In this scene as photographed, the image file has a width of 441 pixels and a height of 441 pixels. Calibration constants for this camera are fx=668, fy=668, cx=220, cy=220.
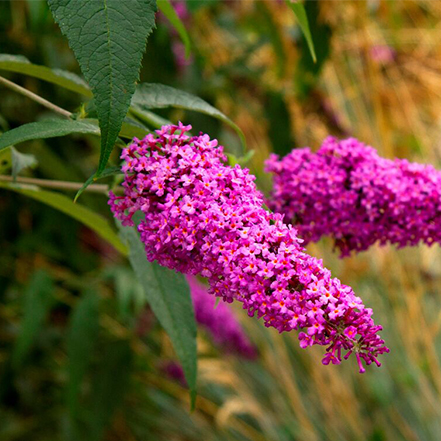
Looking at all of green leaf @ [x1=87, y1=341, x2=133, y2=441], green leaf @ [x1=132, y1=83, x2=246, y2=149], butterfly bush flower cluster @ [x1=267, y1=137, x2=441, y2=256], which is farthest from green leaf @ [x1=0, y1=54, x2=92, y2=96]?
green leaf @ [x1=87, y1=341, x2=133, y2=441]

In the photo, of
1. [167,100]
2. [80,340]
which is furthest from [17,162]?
[80,340]

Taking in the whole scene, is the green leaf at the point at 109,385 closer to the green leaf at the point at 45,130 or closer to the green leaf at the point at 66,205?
the green leaf at the point at 66,205

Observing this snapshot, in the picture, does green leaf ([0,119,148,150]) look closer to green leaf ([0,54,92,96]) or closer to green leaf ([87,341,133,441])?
green leaf ([0,54,92,96])

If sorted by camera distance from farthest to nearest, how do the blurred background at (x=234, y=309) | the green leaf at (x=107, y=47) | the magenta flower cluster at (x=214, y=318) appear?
the magenta flower cluster at (x=214, y=318) < the blurred background at (x=234, y=309) < the green leaf at (x=107, y=47)

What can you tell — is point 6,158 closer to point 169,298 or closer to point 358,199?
point 169,298

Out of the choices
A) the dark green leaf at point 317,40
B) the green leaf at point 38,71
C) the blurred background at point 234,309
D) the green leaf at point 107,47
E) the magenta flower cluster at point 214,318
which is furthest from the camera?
the magenta flower cluster at point 214,318

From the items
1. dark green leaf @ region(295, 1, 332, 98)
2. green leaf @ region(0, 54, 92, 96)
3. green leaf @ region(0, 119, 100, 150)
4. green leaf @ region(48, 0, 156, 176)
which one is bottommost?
green leaf @ region(0, 119, 100, 150)

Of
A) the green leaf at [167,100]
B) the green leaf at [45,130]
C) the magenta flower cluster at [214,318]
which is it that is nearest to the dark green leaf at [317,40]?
the magenta flower cluster at [214,318]
